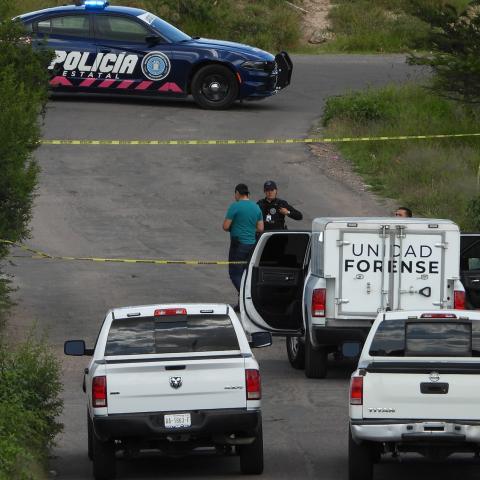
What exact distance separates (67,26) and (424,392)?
21036 millimetres

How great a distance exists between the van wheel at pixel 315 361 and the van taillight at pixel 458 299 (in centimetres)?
156

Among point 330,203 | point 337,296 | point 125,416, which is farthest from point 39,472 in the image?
point 330,203

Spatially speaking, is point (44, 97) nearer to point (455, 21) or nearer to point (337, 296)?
point (337, 296)

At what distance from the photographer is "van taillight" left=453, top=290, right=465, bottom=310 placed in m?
16.4

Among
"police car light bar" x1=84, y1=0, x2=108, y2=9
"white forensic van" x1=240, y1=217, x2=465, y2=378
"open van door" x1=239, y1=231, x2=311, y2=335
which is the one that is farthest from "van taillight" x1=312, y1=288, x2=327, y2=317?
"police car light bar" x1=84, y1=0, x2=108, y2=9

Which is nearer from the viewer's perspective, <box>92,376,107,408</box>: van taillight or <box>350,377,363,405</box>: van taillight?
<box>350,377,363,405</box>: van taillight

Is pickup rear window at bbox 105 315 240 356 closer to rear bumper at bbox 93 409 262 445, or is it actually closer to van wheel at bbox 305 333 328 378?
rear bumper at bbox 93 409 262 445

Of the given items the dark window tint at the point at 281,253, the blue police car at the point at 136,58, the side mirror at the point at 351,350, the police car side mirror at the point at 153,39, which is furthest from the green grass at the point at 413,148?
the side mirror at the point at 351,350

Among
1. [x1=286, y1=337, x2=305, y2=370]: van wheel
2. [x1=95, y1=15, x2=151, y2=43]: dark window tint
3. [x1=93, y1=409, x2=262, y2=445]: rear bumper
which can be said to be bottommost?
[x1=286, y1=337, x2=305, y2=370]: van wheel

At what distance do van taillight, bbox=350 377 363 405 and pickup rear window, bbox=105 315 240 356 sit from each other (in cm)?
118

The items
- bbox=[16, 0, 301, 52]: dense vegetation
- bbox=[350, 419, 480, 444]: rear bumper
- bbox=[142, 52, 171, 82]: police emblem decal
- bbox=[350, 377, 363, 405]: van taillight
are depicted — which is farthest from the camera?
bbox=[16, 0, 301, 52]: dense vegetation

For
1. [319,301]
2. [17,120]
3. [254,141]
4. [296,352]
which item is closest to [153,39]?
[254,141]

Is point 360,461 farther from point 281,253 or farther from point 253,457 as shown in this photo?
point 281,253

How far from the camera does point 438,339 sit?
39.4 ft
